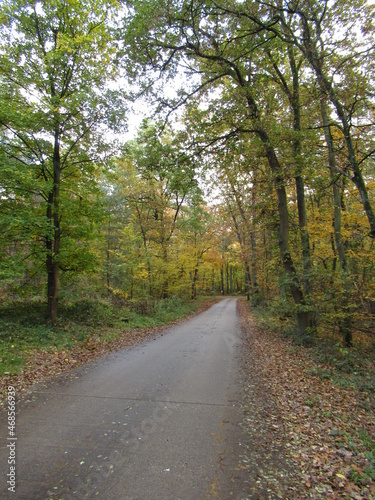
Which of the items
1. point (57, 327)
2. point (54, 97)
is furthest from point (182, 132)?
point (57, 327)

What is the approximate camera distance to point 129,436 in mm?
3625

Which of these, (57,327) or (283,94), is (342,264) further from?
(57,327)

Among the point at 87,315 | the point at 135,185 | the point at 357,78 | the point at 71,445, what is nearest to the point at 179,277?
the point at 135,185

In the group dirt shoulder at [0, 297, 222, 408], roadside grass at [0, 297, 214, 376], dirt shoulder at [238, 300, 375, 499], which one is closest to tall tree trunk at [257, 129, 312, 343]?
dirt shoulder at [238, 300, 375, 499]

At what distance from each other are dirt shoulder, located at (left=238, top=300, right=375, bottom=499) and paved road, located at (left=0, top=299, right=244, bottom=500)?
1.05 ft

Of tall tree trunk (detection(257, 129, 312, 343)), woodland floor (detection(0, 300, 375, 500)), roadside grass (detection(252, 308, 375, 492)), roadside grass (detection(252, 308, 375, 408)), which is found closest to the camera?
woodland floor (detection(0, 300, 375, 500))

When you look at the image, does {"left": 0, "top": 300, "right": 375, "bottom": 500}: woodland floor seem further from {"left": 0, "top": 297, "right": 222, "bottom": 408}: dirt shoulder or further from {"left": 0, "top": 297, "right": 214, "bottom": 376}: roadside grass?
{"left": 0, "top": 297, "right": 214, "bottom": 376}: roadside grass

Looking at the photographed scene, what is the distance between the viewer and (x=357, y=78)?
7008mm

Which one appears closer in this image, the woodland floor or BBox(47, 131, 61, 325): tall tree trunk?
the woodland floor

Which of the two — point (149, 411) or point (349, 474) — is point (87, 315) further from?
point (349, 474)

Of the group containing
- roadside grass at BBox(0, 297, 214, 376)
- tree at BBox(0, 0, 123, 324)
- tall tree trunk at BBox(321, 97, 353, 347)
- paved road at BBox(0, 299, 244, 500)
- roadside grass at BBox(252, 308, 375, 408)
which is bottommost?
roadside grass at BBox(252, 308, 375, 408)

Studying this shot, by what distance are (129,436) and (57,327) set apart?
6.77 metres

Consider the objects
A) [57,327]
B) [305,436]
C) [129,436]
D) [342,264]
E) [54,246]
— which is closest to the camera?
[129,436]

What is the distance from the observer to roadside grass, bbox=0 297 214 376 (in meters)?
6.86
